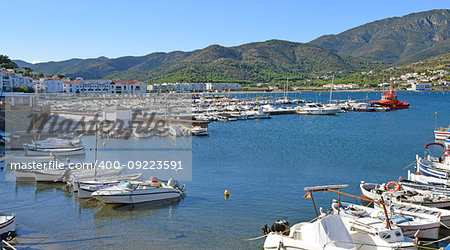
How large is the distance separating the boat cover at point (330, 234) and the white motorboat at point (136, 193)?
7.86 meters

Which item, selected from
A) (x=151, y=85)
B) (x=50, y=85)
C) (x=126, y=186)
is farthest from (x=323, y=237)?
(x=151, y=85)

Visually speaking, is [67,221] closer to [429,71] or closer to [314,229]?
[314,229]

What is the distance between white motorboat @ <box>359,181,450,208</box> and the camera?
46.7 ft

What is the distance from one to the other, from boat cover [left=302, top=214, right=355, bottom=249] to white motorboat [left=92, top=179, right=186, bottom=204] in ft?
25.8

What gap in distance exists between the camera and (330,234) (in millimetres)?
10219

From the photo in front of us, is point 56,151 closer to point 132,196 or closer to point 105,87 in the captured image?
point 132,196

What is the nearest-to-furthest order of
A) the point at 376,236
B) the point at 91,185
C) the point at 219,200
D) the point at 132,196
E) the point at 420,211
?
the point at 376,236, the point at 420,211, the point at 132,196, the point at 91,185, the point at 219,200

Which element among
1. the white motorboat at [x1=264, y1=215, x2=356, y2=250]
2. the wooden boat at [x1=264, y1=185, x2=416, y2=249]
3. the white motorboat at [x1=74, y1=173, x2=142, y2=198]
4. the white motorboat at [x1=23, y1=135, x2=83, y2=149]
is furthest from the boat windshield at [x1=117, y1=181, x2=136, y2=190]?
the white motorboat at [x1=23, y1=135, x2=83, y2=149]

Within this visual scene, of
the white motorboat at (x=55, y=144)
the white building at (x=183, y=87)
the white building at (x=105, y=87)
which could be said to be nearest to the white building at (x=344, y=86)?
the white building at (x=183, y=87)

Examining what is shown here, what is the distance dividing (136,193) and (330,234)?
8776mm

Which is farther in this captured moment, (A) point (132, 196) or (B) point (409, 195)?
(A) point (132, 196)

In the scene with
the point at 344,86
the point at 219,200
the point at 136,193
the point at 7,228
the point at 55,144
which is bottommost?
the point at 219,200

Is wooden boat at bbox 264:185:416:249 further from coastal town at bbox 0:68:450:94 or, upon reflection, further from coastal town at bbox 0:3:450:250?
coastal town at bbox 0:68:450:94

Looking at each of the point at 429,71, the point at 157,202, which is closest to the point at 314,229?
the point at 157,202
